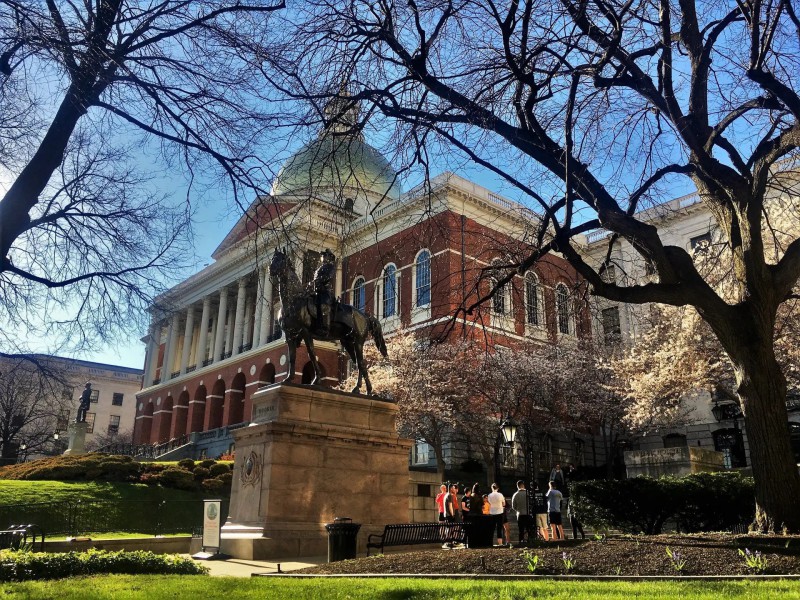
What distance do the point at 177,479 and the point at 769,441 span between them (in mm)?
24519

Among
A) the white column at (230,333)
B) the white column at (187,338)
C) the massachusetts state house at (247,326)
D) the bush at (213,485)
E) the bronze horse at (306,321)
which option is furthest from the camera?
the white column at (187,338)

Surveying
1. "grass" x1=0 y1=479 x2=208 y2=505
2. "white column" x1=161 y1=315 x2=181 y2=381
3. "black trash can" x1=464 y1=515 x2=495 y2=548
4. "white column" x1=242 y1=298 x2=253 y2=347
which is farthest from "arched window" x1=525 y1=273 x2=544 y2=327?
"white column" x1=161 y1=315 x2=181 y2=381

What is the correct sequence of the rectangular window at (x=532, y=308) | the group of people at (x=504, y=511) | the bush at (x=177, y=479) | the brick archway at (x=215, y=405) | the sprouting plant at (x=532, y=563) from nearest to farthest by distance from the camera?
the sprouting plant at (x=532, y=563) < the rectangular window at (x=532, y=308) < the group of people at (x=504, y=511) < the bush at (x=177, y=479) < the brick archway at (x=215, y=405)

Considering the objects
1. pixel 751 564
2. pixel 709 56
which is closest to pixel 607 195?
pixel 709 56

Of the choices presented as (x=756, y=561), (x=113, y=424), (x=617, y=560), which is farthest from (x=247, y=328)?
(x=113, y=424)

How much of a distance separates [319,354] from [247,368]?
24.3 feet

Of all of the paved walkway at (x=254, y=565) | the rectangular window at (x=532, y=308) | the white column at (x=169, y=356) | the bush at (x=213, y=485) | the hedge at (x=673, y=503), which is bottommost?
the paved walkway at (x=254, y=565)

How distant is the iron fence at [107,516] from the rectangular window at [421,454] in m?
15.9

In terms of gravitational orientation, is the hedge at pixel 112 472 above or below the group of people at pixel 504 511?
above

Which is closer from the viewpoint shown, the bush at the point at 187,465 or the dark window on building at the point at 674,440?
the bush at the point at 187,465

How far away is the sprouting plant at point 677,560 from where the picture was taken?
7875 millimetres

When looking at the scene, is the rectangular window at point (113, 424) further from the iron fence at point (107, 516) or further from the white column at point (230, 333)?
the iron fence at point (107, 516)

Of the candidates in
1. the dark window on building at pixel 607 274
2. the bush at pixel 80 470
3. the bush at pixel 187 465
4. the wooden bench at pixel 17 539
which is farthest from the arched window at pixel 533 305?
the bush at pixel 80 470

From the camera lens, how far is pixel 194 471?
98.9 ft
